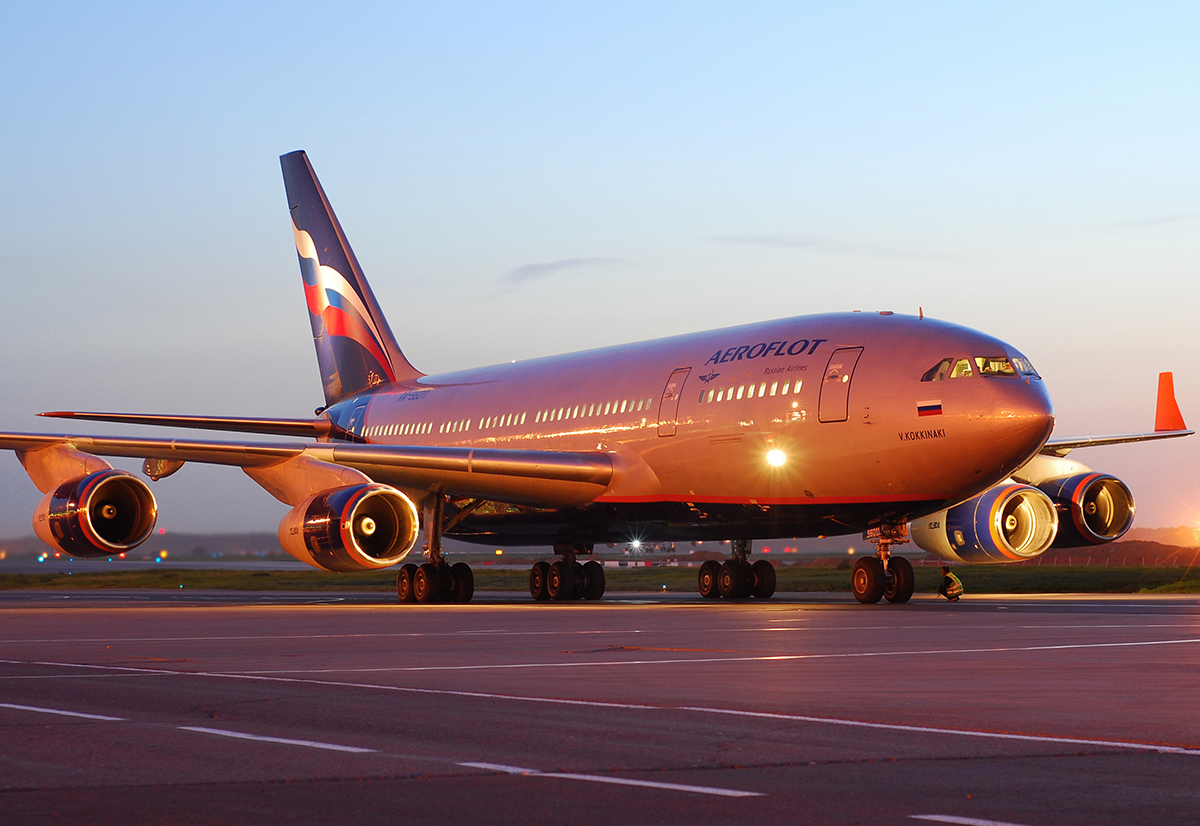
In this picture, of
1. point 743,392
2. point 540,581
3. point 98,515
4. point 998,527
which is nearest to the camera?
point 743,392

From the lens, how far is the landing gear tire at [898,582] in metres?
20.3

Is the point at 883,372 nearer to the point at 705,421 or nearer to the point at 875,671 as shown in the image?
the point at 705,421

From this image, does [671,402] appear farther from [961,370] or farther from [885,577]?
[961,370]

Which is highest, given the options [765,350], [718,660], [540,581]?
[765,350]

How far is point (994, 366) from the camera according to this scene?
1917cm

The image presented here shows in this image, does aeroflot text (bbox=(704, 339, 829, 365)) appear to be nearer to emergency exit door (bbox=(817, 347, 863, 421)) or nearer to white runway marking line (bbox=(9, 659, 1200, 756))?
emergency exit door (bbox=(817, 347, 863, 421))

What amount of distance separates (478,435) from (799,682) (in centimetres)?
1983

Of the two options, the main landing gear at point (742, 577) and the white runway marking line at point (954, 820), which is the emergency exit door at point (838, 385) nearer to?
the main landing gear at point (742, 577)

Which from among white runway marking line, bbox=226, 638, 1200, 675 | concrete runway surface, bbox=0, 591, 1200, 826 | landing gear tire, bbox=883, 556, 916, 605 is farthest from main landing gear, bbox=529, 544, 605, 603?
white runway marking line, bbox=226, 638, 1200, 675

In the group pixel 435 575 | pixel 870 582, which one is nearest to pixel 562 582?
pixel 435 575

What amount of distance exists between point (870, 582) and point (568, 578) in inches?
321

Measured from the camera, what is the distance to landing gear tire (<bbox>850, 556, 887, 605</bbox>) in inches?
798

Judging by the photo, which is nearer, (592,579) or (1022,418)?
(1022,418)

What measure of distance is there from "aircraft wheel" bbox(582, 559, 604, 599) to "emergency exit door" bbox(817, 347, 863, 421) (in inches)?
330
